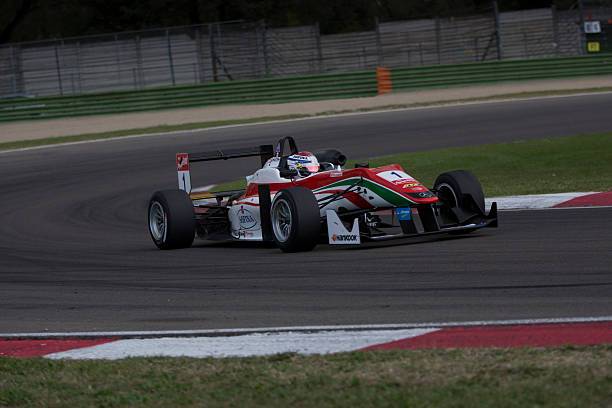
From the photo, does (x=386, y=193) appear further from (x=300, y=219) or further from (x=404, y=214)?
(x=300, y=219)

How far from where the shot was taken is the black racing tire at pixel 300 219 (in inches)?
386

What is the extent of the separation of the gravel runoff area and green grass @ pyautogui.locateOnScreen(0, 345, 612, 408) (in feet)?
81.1

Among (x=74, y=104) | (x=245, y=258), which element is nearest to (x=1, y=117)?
(x=74, y=104)

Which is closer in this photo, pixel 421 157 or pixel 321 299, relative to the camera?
pixel 321 299

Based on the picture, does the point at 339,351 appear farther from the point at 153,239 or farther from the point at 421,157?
the point at 421,157

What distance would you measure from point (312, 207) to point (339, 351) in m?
4.56

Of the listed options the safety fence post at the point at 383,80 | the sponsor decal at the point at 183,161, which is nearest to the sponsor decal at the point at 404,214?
the sponsor decal at the point at 183,161

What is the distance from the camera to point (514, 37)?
50.6 m

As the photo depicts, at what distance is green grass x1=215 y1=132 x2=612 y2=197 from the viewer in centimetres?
1482

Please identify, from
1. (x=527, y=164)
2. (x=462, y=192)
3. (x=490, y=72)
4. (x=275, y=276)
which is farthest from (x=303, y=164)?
(x=490, y=72)

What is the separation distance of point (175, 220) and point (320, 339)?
617 centimetres

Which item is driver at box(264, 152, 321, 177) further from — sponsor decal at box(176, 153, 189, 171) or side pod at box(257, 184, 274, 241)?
sponsor decal at box(176, 153, 189, 171)

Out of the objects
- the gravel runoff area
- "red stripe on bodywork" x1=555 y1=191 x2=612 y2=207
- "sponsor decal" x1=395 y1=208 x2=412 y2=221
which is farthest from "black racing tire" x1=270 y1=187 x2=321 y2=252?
the gravel runoff area

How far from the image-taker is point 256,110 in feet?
102
